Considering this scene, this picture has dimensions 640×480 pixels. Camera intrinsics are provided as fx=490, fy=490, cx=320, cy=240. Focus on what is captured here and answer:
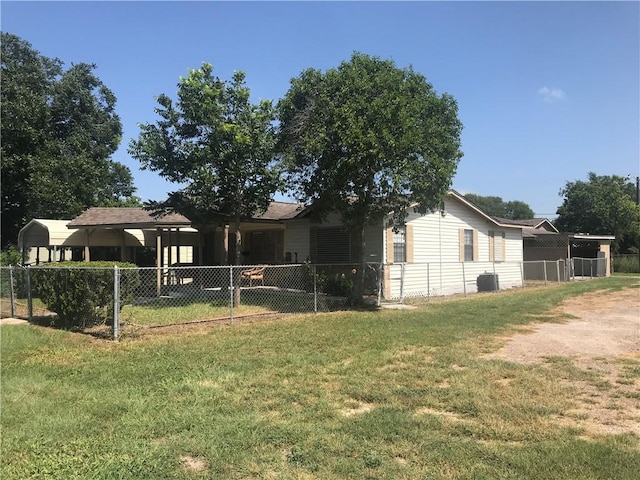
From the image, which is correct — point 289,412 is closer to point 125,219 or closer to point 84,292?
point 84,292

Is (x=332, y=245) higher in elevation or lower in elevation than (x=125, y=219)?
lower

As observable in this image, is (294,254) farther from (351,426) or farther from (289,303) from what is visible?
(351,426)

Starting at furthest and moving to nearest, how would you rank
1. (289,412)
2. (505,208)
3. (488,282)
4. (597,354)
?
(505,208) → (488,282) → (597,354) → (289,412)

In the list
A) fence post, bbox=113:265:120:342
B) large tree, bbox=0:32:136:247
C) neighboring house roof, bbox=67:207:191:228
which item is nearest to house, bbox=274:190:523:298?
neighboring house roof, bbox=67:207:191:228

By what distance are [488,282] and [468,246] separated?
1712 mm

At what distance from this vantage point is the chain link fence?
30.4ft

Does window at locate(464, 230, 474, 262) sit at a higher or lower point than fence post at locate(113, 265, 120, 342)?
higher

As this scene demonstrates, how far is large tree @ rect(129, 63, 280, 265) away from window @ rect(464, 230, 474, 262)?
1025 centimetres

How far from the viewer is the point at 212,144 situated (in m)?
12.3

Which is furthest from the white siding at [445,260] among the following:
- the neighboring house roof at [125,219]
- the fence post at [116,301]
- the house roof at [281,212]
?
the fence post at [116,301]

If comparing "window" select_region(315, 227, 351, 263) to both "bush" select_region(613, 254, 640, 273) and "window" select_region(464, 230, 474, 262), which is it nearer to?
"window" select_region(464, 230, 474, 262)

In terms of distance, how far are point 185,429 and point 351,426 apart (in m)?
1.51

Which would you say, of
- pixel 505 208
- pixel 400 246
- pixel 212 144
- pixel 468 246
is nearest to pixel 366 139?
pixel 212 144

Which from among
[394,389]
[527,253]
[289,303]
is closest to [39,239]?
[289,303]
